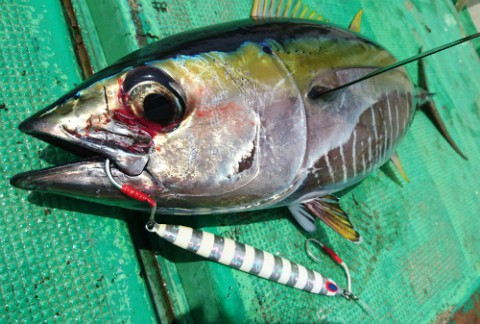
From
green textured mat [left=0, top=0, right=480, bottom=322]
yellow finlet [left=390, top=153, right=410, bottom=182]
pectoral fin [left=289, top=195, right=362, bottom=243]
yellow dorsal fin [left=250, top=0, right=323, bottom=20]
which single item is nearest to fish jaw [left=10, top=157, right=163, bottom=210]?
green textured mat [left=0, top=0, right=480, bottom=322]

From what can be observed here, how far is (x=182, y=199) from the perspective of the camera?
0.99 metres

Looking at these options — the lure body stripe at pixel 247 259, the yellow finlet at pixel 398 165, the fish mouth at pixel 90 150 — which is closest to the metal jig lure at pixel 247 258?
the lure body stripe at pixel 247 259

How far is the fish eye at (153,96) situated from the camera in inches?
34.8

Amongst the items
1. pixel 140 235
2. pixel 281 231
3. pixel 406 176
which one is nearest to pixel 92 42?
pixel 140 235

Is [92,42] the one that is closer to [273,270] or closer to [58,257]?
[58,257]

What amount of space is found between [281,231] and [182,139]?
891 mm

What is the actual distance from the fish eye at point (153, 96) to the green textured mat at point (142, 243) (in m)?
0.58

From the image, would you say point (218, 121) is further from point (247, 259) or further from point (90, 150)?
point (247, 259)

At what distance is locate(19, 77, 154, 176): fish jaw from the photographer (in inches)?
33.6

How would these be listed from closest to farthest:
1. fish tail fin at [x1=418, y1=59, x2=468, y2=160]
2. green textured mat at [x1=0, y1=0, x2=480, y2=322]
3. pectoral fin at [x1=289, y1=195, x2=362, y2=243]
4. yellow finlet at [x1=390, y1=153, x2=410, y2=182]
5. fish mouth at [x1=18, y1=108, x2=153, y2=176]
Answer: fish mouth at [x1=18, y1=108, x2=153, y2=176], green textured mat at [x1=0, y1=0, x2=480, y2=322], pectoral fin at [x1=289, y1=195, x2=362, y2=243], yellow finlet at [x1=390, y1=153, x2=410, y2=182], fish tail fin at [x1=418, y1=59, x2=468, y2=160]

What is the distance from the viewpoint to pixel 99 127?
860 mm

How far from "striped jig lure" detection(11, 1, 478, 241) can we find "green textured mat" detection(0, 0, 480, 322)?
34 cm

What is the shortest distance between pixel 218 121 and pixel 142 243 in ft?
2.45

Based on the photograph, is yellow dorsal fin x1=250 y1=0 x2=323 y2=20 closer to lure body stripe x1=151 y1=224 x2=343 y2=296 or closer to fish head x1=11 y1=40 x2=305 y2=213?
fish head x1=11 y1=40 x2=305 y2=213
